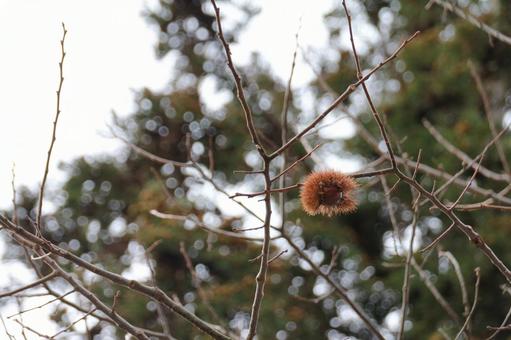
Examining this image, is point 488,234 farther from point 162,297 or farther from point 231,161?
point 162,297

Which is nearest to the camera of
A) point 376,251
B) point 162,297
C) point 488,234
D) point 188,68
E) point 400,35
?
point 162,297

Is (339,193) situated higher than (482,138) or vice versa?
(482,138)

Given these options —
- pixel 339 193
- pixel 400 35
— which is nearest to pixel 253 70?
pixel 400 35

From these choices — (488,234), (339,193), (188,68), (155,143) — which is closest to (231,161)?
(155,143)

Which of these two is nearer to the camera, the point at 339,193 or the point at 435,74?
the point at 339,193

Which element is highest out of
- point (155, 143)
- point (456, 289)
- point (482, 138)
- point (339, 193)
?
point (155, 143)

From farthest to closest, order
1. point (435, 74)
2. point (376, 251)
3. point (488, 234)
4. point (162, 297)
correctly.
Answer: point (376, 251) → point (435, 74) → point (488, 234) → point (162, 297)
